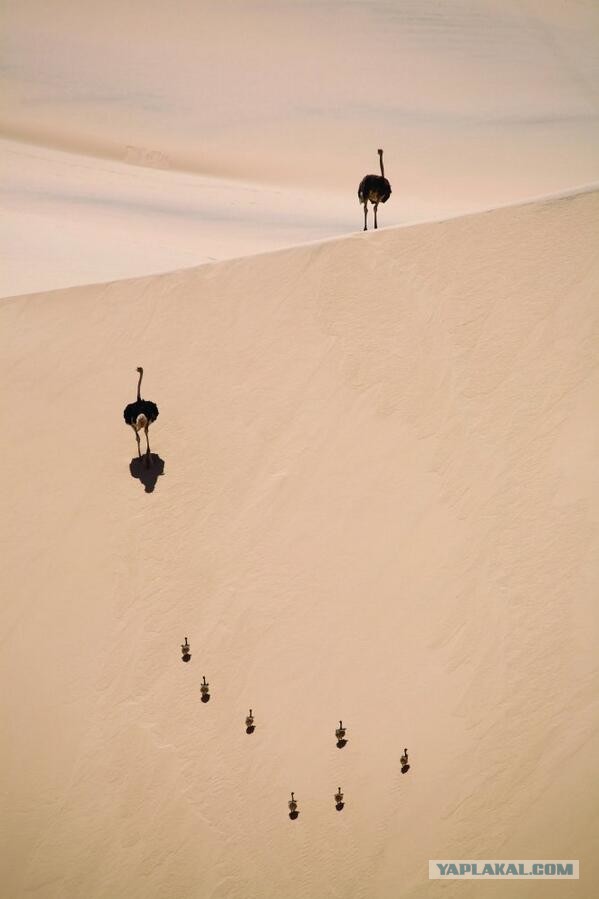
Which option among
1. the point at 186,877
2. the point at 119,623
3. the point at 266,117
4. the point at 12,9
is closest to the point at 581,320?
the point at 119,623

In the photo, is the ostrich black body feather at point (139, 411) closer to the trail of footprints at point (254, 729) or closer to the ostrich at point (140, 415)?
the ostrich at point (140, 415)

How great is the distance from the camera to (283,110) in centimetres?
1394

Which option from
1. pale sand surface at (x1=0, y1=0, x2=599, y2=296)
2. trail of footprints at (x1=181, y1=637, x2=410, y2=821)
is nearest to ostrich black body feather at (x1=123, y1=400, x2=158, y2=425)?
trail of footprints at (x1=181, y1=637, x2=410, y2=821)

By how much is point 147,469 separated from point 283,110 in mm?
8428

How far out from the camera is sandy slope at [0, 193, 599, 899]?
269 inches

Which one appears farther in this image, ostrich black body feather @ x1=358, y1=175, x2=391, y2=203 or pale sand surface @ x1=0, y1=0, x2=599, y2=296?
pale sand surface @ x1=0, y1=0, x2=599, y2=296

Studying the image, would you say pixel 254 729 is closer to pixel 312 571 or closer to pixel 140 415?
pixel 312 571

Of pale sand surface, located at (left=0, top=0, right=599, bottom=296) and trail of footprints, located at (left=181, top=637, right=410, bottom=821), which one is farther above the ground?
pale sand surface, located at (left=0, top=0, right=599, bottom=296)

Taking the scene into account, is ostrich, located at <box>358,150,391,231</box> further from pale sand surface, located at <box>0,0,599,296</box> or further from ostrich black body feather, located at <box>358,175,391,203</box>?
pale sand surface, located at <box>0,0,599,296</box>

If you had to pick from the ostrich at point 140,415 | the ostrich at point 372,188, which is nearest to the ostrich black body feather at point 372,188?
the ostrich at point 372,188

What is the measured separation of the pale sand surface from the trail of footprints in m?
5.14

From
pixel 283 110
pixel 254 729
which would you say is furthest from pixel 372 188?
pixel 283 110

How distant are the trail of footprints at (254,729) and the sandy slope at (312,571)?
0.19 ft

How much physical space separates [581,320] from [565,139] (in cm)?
674
